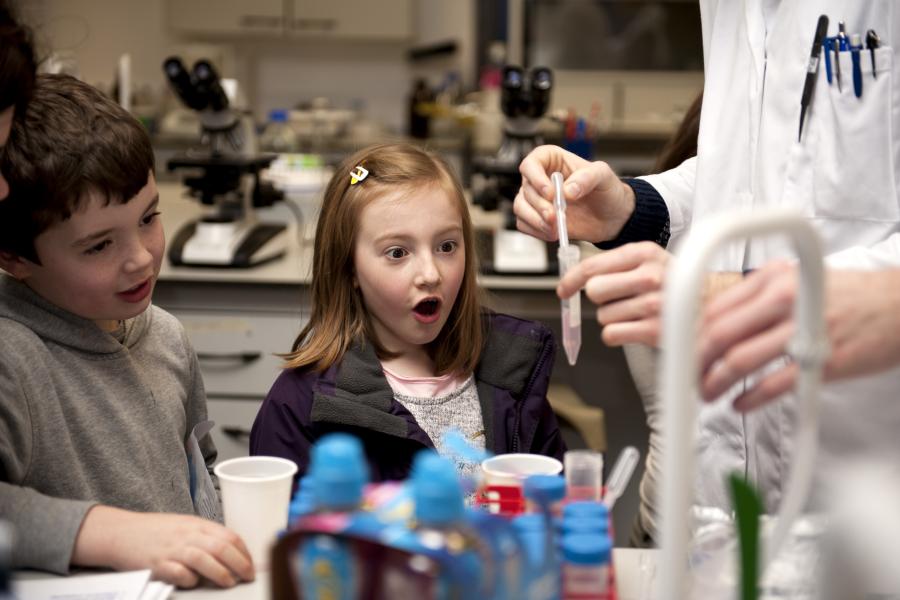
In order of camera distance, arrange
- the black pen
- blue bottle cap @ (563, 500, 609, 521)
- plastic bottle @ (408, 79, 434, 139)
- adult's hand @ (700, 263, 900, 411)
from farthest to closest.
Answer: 1. plastic bottle @ (408, 79, 434, 139)
2. the black pen
3. blue bottle cap @ (563, 500, 609, 521)
4. adult's hand @ (700, 263, 900, 411)

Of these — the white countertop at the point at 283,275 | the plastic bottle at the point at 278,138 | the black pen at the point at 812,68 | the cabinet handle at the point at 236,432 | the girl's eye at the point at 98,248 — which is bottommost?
the cabinet handle at the point at 236,432

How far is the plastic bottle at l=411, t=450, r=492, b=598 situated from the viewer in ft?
2.13

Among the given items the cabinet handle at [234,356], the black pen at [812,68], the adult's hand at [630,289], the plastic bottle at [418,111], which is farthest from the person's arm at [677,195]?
the plastic bottle at [418,111]

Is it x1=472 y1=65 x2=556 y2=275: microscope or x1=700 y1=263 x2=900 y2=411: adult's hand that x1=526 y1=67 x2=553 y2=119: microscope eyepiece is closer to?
x1=472 y1=65 x2=556 y2=275: microscope

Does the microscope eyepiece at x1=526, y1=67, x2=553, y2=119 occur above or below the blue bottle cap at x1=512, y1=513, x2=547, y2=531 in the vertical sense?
above

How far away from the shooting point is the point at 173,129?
3707 millimetres

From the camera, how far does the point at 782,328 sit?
703 millimetres

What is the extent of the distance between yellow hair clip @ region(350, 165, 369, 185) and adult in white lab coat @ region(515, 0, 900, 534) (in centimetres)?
29

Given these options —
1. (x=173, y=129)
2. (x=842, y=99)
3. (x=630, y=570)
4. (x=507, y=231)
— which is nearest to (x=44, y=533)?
(x=630, y=570)

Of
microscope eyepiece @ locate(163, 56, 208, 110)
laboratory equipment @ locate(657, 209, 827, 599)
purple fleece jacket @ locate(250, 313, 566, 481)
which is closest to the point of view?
laboratory equipment @ locate(657, 209, 827, 599)

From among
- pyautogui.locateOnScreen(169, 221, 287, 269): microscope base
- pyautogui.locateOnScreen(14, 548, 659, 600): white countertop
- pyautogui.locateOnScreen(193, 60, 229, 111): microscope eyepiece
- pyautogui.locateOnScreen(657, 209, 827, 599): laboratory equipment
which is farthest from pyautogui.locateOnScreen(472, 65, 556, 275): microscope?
pyautogui.locateOnScreen(657, 209, 827, 599): laboratory equipment

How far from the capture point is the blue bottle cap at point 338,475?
26.3 inches

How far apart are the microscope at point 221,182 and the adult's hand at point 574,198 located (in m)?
1.24

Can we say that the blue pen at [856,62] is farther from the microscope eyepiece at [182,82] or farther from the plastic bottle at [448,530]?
the microscope eyepiece at [182,82]
